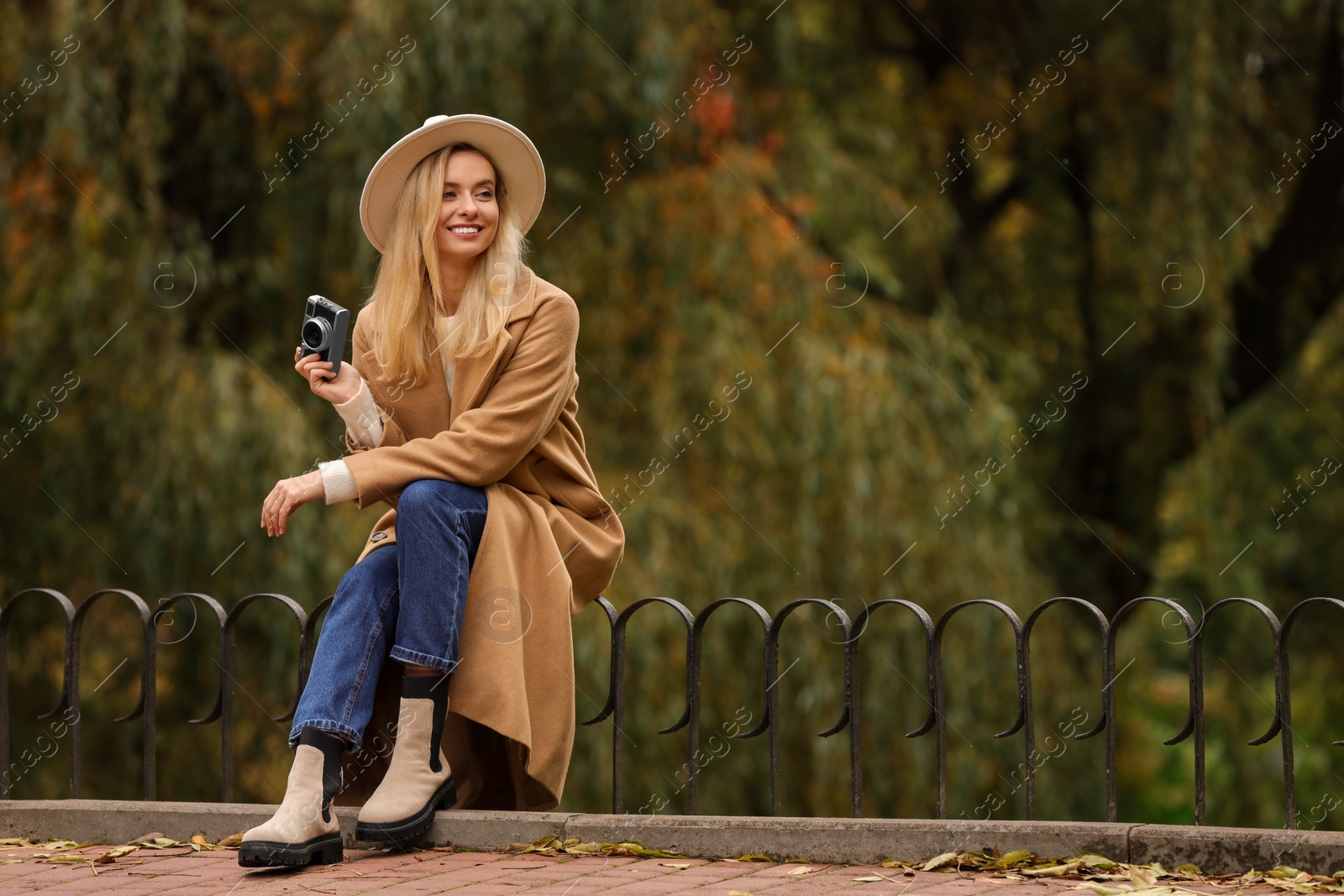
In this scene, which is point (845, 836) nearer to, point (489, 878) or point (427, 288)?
point (489, 878)

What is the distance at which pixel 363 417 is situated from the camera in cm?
378

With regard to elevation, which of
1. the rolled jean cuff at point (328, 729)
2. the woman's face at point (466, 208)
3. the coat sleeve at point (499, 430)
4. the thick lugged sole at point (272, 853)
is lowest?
the thick lugged sole at point (272, 853)

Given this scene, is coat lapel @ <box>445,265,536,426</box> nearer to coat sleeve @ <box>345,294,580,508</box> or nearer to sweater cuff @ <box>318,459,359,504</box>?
coat sleeve @ <box>345,294,580,508</box>

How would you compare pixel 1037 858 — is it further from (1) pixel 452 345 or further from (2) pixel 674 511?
(2) pixel 674 511

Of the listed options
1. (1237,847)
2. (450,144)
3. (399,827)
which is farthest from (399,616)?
(1237,847)

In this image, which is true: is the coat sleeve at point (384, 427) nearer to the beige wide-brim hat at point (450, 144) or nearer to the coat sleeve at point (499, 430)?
the coat sleeve at point (499, 430)

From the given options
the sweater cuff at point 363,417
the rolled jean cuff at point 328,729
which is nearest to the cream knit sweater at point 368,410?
the sweater cuff at point 363,417

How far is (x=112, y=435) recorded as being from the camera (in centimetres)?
654

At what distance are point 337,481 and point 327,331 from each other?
14.6 inches

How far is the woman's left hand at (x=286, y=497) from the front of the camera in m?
3.50

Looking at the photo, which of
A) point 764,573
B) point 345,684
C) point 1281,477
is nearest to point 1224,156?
point 1281,477

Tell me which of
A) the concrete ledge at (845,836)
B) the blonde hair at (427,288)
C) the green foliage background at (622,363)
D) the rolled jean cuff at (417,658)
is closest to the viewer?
the concrete ledge at (845,836)

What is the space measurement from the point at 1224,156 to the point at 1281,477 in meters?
1.83

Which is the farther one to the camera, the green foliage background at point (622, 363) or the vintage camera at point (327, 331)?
the green foliage background at point (622, 363)
